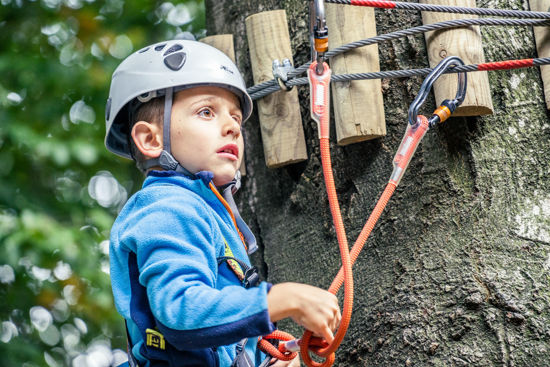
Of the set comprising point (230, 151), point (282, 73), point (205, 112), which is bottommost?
point (230, 151)

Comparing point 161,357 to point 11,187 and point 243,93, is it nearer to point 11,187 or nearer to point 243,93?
point 243,93

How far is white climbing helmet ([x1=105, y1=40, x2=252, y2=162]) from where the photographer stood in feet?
5.99

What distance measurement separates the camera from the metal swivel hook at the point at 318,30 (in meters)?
1.70

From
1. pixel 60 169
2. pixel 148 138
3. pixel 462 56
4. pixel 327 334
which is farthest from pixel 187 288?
pixel 60 169

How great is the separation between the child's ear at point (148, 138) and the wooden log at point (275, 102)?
53cm

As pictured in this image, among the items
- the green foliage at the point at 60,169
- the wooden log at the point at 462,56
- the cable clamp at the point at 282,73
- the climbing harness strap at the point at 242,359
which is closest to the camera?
the climbing harness strap at the point at 242,359

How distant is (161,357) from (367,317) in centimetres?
75

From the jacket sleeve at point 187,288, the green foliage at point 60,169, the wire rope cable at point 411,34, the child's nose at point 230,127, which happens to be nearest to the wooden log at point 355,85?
the wire rope cable at point 411,34

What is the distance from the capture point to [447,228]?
195 centimetres

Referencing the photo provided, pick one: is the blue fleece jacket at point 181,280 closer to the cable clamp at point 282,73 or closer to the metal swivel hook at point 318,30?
the metal swivel hook at point 318,30

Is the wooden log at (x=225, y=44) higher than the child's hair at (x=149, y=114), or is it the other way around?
the wooden log at (x=225, y=44)

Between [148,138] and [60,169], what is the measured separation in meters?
3.04

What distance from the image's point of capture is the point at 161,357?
1.53m

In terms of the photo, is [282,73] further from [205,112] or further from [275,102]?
[205,112]
